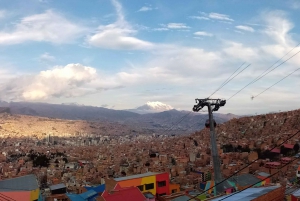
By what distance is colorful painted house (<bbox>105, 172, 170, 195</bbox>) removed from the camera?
1744 centimetres

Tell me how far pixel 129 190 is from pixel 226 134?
3773 centimetres

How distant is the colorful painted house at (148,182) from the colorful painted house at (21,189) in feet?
13.7

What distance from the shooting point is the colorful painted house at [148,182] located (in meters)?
17.4

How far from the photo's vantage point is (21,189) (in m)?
16.2

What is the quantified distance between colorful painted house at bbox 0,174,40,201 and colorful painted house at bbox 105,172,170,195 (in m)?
4.16

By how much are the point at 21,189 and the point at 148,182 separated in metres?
7.27

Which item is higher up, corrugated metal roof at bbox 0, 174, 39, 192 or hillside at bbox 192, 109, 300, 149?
hillside at bbox 192, 109, 300, 149

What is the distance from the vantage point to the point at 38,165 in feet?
129

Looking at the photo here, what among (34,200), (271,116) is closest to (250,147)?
(271,116)

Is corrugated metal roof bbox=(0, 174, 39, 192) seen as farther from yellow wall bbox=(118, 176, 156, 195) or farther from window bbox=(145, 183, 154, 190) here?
window bbox=(145, 183, 154, 190)

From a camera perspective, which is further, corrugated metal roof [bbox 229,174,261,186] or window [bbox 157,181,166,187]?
window [bbox 157,181,166,187]

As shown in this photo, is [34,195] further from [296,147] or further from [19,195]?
[296,147]

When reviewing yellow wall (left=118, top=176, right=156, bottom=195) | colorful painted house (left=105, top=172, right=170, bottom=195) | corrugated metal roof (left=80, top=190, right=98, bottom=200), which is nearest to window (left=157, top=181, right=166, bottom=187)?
colorful painted house (left=105, top=172, right=170, bottom=195)

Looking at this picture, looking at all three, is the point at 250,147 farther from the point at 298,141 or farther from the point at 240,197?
the point at 240,197
